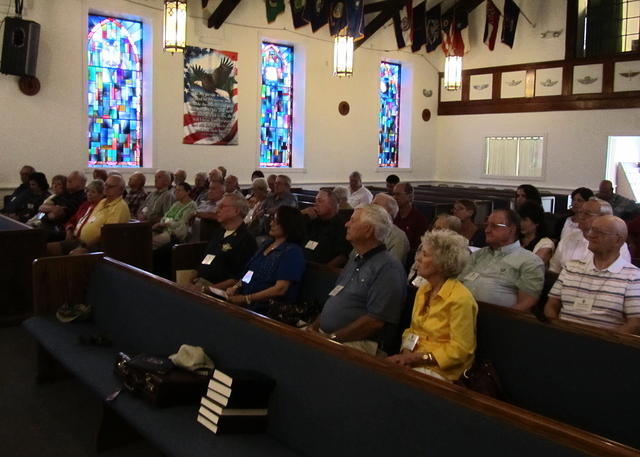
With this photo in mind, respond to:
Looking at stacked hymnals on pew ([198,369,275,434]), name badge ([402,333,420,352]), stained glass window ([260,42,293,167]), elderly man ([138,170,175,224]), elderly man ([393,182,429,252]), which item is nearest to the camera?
stacked hymnals on pew ([198,369,275,434])

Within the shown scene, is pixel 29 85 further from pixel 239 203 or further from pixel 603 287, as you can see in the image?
pixel 603 287

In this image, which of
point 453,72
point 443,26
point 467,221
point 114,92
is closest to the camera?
point 467,221

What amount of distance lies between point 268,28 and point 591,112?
568cm

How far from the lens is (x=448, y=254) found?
2.59 meters

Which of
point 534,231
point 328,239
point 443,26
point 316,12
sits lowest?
point 328,239

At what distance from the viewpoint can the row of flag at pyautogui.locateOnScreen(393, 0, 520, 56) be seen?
1134cm

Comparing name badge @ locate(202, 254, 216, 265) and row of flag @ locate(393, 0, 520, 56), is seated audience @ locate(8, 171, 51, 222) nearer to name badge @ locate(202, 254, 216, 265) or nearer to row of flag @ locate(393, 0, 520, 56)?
name badge @ locate(202, 254, 216, 265)

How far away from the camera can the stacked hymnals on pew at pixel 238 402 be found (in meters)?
2.29

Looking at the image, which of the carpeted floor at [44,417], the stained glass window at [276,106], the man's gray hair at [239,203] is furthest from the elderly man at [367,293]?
the stained glass window at [276,106]

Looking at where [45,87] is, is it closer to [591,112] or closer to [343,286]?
[343,286]

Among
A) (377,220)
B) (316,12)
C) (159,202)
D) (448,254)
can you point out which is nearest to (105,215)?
(159,202)

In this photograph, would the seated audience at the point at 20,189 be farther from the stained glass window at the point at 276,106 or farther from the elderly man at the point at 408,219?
the elderly man at the point at 408,219

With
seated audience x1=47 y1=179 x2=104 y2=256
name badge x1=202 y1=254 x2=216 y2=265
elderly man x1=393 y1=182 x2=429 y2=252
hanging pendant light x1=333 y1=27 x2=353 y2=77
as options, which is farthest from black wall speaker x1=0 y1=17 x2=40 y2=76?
elderly man x1=393 y1=182 x2=429 y2=252

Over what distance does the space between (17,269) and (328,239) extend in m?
2.40
